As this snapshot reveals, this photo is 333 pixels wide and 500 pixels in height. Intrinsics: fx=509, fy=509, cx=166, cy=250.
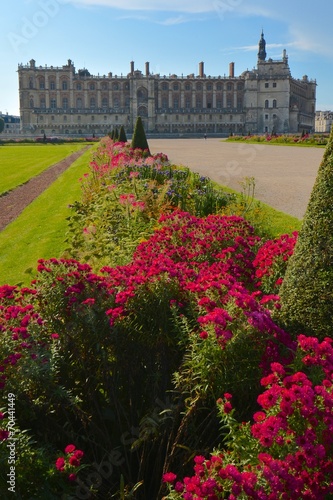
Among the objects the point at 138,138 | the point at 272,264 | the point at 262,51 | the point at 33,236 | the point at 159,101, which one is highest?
the point at 262,51

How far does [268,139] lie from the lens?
41.3m

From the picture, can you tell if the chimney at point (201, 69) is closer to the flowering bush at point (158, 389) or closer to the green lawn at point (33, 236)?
the green lawn at point (33, 236)

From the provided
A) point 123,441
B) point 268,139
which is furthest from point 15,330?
point 268,139

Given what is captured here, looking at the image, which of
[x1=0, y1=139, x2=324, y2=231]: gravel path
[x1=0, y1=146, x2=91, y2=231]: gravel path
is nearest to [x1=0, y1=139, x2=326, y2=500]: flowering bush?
[x1=0, y1=139, x2=324, y2=231]: gravel path

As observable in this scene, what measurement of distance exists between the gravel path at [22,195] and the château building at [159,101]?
2602 inches

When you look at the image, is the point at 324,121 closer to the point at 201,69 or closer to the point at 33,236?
the point at 201,69

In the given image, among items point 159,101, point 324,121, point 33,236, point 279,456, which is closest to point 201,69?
point 159,101

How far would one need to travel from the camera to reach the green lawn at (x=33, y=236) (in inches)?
284

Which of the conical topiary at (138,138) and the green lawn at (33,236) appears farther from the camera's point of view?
the conical topiary at (138,138)

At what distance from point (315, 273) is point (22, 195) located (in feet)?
40.4

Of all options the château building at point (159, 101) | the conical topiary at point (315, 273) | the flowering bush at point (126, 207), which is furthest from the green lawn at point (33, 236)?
the château building at point (159, 101)

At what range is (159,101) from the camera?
86062 mm

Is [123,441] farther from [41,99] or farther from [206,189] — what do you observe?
[41,99]

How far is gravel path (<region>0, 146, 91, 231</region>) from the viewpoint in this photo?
11578mm
